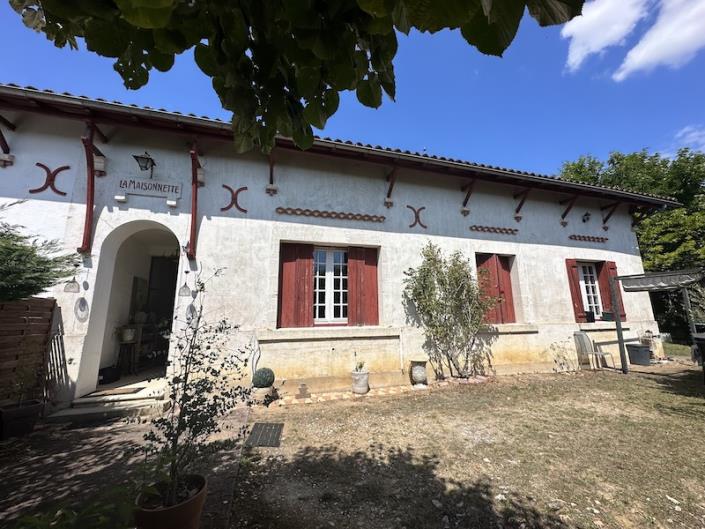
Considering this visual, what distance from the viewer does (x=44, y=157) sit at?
5.27m

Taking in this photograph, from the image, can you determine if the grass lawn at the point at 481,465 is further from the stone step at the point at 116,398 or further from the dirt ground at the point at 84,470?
the stone step at the point at 116,398

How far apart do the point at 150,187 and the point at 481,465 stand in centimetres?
691

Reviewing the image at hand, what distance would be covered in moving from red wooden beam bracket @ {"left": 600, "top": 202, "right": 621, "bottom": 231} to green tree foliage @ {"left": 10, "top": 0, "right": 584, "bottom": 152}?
1118cm

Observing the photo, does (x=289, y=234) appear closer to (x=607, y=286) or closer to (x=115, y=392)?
(x=115, y=392)

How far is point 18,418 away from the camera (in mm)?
4008

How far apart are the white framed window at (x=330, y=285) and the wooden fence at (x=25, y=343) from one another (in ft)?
14.6

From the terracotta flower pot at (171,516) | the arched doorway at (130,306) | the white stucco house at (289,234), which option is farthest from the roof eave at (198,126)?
the terracotta flower pot at (171,516)

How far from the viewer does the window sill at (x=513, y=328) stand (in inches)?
287

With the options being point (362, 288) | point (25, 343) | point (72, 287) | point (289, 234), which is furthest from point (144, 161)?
point (362, 288)

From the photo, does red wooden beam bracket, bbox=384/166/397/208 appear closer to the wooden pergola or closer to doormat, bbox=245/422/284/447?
doormat, bbox=245/422/284/447

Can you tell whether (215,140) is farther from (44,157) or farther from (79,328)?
(79,328)

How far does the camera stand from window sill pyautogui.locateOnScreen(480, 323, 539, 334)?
23.9ft

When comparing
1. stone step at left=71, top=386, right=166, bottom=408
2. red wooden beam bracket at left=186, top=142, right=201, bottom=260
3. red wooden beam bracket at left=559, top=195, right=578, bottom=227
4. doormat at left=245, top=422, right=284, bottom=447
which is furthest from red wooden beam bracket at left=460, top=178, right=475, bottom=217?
stone step at left=71, top=386, right=166, bottom=408

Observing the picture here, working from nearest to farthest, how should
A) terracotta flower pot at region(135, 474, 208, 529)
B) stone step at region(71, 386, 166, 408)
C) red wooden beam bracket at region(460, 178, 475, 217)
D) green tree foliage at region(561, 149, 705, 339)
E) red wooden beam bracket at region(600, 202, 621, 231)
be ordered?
Result: terracotta flower pot at region(135, 474, 208, 529) → stone step at region(71, 386, 166, 408) → red wooden beam bracket at region(460, 178, 475, 217) → red wooden beam bracket at region(600, 202, 621, 231) → green tree foliage at region(561, 149, 705, 339)
